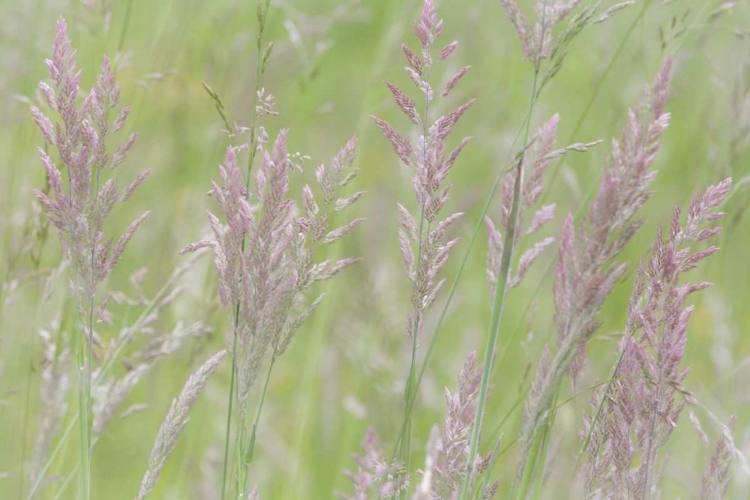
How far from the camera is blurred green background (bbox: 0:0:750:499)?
220 cm

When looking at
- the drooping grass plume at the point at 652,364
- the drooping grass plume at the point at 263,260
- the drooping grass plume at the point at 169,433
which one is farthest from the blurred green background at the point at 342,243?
the drooping grass plume at the point at 169,433

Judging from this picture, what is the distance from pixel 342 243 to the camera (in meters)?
2.96

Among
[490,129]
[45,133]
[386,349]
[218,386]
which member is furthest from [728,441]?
[490,129]

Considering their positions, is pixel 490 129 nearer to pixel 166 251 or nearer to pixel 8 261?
pixel 166 251

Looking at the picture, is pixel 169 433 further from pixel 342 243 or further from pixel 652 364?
pixel 342 243

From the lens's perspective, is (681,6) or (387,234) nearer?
(387,234)

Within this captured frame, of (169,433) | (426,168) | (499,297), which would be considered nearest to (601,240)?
(499,297)

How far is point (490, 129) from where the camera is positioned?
12.2ft

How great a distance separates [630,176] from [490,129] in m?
2.67

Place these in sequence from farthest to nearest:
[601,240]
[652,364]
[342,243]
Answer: [342,243] < [652,364] < [601,240]

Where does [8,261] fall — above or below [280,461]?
above

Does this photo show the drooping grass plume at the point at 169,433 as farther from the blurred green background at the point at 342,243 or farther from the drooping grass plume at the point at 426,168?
the blurred green background at the point at 342,243

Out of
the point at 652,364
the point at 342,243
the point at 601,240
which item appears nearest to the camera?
the point at 601,240

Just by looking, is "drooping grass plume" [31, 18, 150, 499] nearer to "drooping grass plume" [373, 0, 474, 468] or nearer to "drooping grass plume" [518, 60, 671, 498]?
"drooping grass plume" [373, 0, 474, 468]
